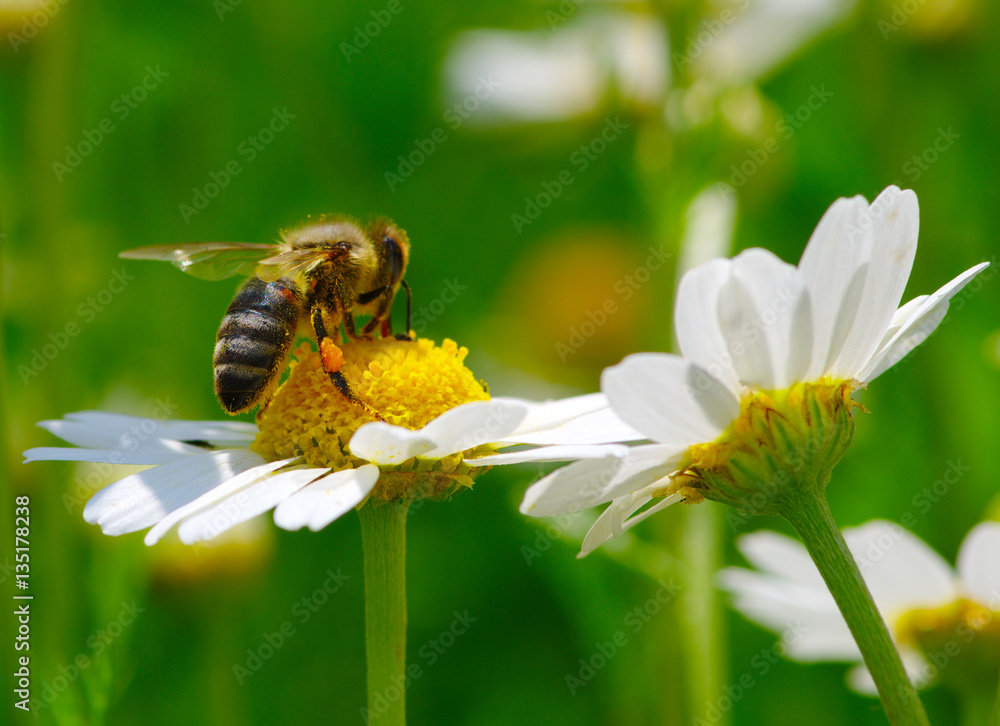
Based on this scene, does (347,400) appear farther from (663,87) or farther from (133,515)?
(663,87)

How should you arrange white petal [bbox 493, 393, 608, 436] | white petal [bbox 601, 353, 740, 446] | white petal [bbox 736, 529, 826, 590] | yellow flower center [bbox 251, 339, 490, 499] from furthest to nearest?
white petal [bbox 736, 529, 826, 590] → white petal [bbox 493, 393, 608, 436] → yellow flower center [bbox 251, 339, 490, 499] → white petal [bbox 601, 353, 740, 446]

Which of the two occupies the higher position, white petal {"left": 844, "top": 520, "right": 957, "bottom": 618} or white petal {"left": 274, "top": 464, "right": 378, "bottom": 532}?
white petal {"left": 274, "top": 464, "right": 378, "bottom": 532}

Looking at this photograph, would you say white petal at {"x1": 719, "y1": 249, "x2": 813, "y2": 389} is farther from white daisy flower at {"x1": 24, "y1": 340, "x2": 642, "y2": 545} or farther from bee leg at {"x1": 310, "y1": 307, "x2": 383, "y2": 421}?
bee leg at {"x1": 310, "y1": 307, "x2": 383, "y2": 421}

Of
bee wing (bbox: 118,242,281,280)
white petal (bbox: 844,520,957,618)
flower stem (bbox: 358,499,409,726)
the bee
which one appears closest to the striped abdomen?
the bee

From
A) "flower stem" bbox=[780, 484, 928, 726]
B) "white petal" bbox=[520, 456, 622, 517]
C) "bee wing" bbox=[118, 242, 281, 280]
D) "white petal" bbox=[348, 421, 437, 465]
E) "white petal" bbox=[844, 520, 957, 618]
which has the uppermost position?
"bee wing" bbox=[118, 242, 281, 280]

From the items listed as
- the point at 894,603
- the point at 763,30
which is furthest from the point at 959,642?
the point at 763,30

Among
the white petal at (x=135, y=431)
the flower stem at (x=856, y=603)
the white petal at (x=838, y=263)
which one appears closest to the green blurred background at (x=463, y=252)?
the white petal at (x=135, y=431)

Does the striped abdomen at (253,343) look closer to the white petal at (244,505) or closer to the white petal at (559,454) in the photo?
the white petal at (244,505)
